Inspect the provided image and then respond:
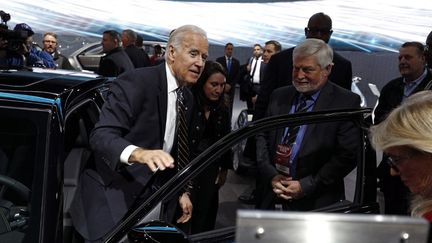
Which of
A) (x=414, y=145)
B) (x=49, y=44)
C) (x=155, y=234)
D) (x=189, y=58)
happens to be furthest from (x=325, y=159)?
(x=49, y=44)

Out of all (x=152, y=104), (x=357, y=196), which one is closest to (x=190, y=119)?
(x=152, y=104)

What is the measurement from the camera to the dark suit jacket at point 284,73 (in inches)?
155

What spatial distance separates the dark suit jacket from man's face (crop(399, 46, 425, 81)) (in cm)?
59

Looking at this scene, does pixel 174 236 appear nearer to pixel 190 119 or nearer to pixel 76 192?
pixel 76 192

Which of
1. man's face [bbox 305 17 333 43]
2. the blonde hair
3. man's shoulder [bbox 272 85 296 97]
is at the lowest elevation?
man's shoulder [bbox 272 85 296 97]

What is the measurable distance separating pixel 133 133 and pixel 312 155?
833mm

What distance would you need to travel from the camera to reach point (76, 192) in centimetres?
251

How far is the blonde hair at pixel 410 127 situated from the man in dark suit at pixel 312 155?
848mm

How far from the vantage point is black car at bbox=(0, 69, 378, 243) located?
1.89m

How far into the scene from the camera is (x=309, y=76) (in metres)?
2.87

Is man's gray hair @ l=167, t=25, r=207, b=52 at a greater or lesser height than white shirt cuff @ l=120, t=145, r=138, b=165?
greater

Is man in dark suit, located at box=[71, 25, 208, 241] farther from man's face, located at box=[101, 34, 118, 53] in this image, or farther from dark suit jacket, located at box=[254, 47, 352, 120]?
man's face, located at box=[101, 34, 118, 53]

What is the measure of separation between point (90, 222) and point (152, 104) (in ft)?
1.86

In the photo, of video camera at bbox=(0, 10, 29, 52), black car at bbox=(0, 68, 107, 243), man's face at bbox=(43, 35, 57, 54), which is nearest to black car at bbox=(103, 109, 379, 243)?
black car at bbox=(0, 68, 107, 243)
